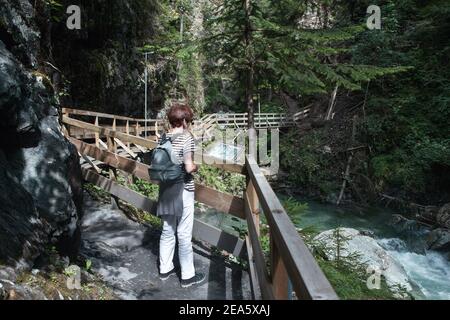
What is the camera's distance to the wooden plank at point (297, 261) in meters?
1.38

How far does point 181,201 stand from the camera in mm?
3801

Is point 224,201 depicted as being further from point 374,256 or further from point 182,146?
point 374,256

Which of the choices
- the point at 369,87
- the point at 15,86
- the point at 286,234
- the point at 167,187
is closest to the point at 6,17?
the point at 15,86

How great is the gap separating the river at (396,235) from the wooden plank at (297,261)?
516 centimetres

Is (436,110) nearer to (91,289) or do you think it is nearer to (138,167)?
(138,167)

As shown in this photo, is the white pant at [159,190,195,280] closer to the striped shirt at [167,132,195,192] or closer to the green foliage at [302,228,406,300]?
the striped shirt at [167,132,195,192]

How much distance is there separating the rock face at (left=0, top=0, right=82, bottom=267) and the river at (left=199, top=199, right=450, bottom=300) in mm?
3745

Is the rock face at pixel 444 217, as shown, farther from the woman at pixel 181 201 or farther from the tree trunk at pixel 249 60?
the woman at pixel 181 201

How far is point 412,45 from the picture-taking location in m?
20.2

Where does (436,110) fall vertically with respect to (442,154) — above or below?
above

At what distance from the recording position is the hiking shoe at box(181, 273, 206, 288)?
395 cm

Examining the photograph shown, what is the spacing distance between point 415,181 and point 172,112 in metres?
15.2

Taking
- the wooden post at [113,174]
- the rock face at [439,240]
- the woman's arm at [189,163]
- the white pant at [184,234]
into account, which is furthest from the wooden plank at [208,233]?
the rock face at [439,240]

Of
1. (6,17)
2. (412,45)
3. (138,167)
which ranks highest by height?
(412,45)
